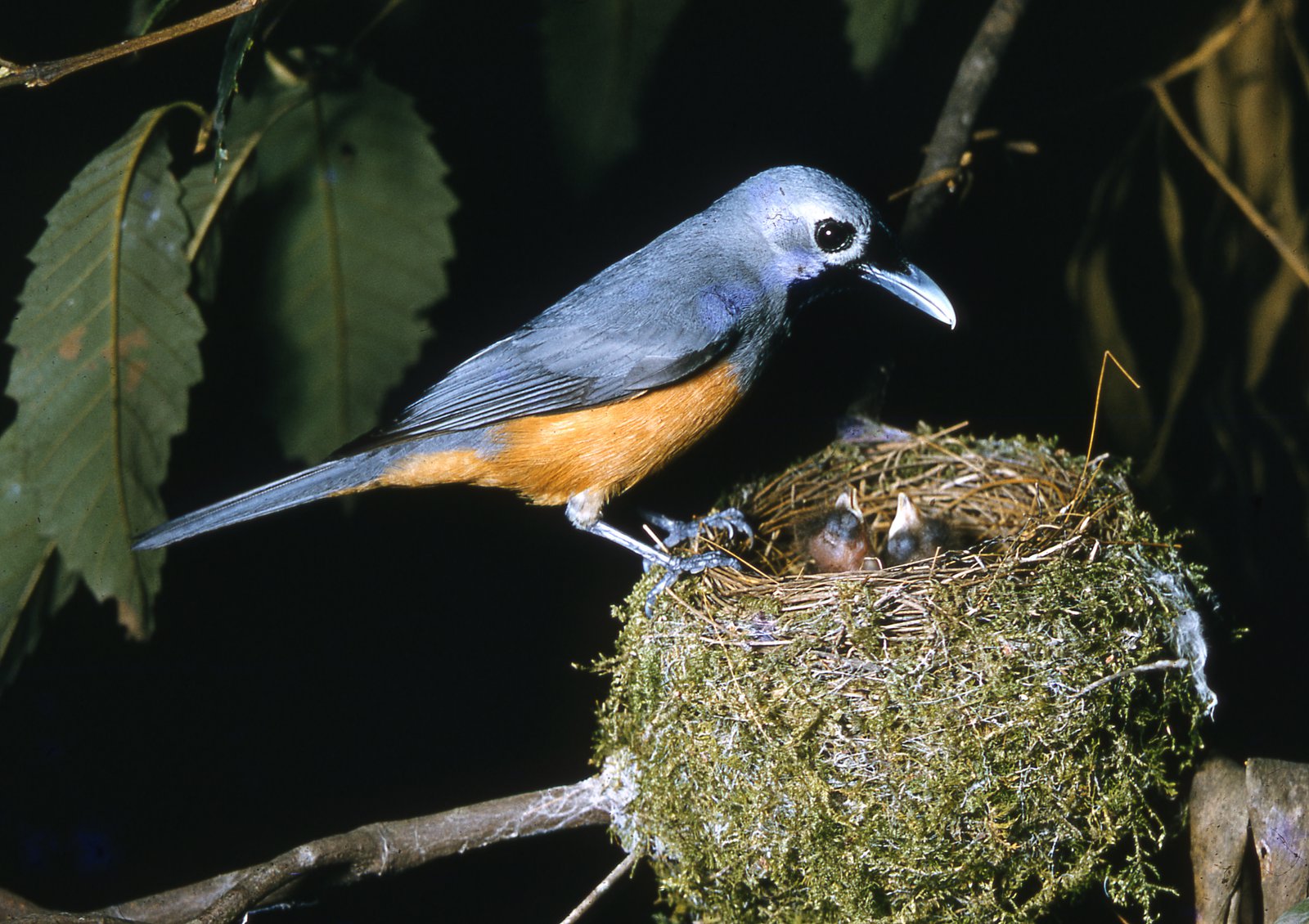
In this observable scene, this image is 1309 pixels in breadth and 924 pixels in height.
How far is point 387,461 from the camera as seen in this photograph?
2168 millimetres

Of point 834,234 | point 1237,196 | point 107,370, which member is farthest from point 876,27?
point 107,370

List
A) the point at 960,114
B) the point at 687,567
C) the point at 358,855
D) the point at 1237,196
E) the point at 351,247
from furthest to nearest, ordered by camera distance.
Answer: the point at 960,114 → the point at 1237,196 → the point at 687,567 → the point at 351,247 → the point at 358,855

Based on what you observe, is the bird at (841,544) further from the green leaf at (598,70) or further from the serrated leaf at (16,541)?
the serrated leaf at (16,541)

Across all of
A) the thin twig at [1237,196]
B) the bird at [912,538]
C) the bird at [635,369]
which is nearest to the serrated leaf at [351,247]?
the bird at [635,369]

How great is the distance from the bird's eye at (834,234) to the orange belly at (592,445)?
1.19 ft

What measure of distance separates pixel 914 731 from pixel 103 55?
5.79ft

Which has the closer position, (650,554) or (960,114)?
(650,554)

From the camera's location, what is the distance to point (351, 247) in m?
2.06

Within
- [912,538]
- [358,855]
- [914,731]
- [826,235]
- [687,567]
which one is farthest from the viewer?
[912,538]

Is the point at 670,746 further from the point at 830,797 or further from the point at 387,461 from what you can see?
the point at 387,461

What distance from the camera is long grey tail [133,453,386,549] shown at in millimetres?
1982

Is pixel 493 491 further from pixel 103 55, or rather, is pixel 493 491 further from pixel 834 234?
pixel 103 55

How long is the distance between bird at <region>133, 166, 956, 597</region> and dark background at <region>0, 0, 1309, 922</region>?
0.34 meters

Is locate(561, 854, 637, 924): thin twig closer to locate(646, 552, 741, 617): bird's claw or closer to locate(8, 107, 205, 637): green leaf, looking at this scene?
locate(646, 552, 741, 617): bird's claw
